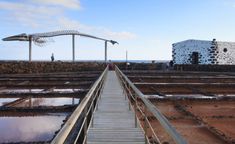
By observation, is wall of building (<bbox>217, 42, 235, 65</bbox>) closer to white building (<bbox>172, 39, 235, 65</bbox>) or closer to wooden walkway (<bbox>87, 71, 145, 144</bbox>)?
white building (<bbox>172, 39, 235, 65</bbox>)

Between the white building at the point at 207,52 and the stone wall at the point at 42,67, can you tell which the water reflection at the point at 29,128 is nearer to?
the stone wall at the point at 42,67

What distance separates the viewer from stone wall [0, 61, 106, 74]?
111 ft

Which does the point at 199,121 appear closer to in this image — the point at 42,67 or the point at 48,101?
the point at 48,101

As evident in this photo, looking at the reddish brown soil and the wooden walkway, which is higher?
the wooden walkway

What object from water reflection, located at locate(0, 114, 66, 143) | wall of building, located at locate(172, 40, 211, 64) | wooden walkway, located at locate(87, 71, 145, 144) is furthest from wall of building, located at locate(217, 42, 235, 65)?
wooden walkway, located at locate(87, 71, 145, 144)

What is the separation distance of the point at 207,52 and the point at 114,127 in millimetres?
33651

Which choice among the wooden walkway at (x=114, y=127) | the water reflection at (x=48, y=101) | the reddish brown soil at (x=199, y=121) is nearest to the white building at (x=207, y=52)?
the reddish brown soil at (x=199, y=121)

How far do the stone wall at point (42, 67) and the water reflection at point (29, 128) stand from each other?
25028 mm

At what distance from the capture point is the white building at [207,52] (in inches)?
1478

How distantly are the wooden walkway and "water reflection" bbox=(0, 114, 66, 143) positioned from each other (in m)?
1.36

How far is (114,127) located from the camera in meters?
6.21

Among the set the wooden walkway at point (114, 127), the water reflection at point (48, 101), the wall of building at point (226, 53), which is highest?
the wall of building at point (226, 53)

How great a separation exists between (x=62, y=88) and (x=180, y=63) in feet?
87.7

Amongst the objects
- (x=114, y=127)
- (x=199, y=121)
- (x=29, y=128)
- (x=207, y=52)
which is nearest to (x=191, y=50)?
(x=207, y=52)
